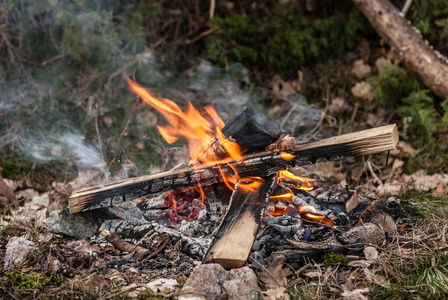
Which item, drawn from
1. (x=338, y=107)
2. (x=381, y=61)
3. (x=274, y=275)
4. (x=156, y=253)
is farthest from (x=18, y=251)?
(x=381, y=61)

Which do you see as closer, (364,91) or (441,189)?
(441,189)

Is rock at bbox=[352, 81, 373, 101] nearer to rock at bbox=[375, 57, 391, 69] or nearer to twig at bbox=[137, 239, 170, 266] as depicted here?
rock at bbox=[375, 57, 391, 69]

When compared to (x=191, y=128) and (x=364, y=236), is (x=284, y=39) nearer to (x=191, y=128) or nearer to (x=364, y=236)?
(x=191, y=128)

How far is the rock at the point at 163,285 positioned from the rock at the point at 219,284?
12 centimetres

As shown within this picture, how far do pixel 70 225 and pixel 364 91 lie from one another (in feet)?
13.7

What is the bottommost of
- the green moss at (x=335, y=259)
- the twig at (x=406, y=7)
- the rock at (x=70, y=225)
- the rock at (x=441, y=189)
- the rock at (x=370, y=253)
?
the rock at (x=70, y=225)

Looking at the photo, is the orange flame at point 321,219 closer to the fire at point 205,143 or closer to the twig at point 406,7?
the fire at point 205,143

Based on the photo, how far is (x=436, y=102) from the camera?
221 inches

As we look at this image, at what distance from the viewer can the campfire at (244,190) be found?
289cm

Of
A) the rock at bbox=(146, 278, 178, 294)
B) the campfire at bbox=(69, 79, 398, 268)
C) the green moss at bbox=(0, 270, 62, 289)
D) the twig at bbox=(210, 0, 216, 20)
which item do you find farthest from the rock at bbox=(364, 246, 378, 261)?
the twig at bbox=(210, 0, 216, 20)

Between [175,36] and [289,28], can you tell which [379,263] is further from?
[175,36]

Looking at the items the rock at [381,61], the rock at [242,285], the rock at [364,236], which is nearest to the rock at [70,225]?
the rock at [242,285]

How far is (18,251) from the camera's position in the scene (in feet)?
9.87

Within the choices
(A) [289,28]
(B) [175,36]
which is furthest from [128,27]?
(A) [289,28]
